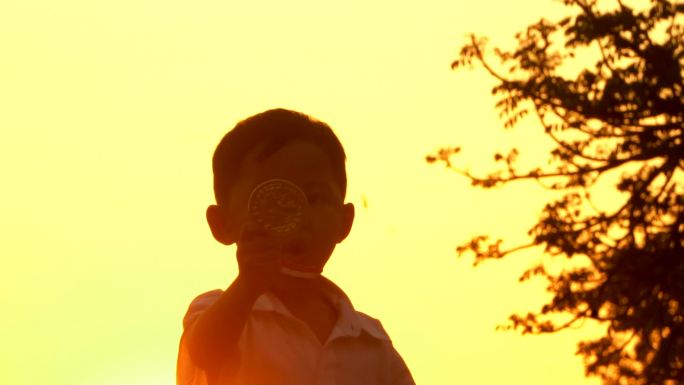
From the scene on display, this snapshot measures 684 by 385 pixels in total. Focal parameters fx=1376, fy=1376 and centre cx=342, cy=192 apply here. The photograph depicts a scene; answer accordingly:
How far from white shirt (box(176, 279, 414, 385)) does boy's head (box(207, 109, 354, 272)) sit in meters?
0.27

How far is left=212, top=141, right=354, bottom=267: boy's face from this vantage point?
17.8 ft

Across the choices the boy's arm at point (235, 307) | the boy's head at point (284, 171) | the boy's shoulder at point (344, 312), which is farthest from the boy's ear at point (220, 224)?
the boy's arm at point (235, 307)

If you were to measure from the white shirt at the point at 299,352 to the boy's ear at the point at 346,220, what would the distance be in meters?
0.29

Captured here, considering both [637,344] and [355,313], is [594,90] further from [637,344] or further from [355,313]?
[355,313]

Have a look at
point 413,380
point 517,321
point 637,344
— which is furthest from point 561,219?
point 413,380

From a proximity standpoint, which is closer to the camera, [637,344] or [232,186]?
[232,186]

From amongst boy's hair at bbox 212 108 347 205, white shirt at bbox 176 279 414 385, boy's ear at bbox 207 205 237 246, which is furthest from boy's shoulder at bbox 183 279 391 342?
boy's hair at bbox 212 108 347 205

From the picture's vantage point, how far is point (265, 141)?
5.50 meters

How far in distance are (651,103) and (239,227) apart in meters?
13.5

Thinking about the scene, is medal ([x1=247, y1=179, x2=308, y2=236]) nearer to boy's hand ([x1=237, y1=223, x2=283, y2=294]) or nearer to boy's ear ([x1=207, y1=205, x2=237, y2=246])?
boy's hand ([x1=237, y1=223, x2=283, y2=294])

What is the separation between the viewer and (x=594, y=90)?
17953 mm

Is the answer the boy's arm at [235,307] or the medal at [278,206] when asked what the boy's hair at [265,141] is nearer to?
the medal at [278,206]

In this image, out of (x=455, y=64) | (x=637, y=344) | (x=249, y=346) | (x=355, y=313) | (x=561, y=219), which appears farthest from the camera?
(x=637, y=344)

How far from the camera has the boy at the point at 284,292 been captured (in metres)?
5.14
